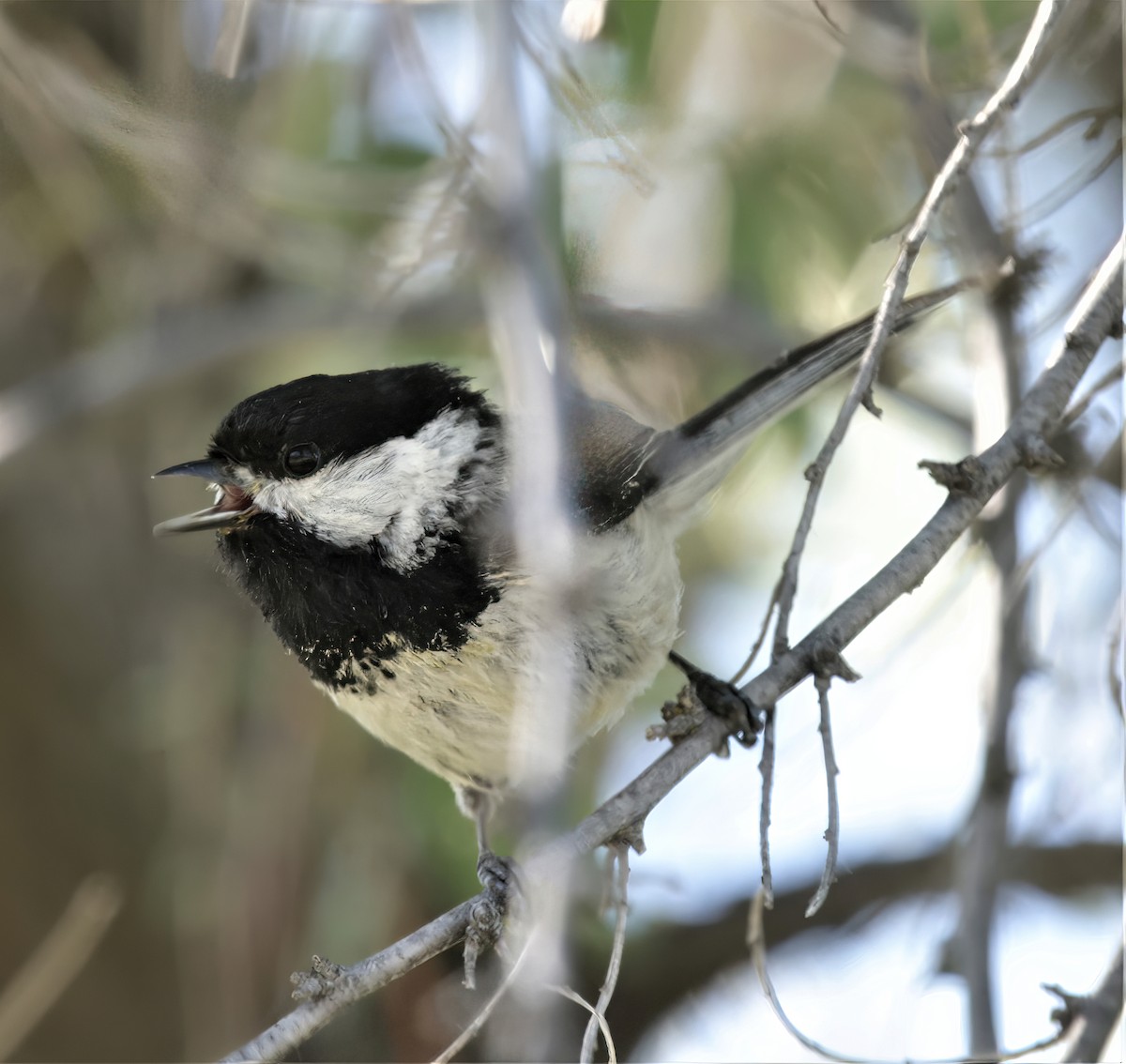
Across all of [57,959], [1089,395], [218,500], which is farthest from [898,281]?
[57,959]

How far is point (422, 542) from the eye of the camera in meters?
1.78

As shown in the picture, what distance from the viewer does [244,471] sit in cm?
179

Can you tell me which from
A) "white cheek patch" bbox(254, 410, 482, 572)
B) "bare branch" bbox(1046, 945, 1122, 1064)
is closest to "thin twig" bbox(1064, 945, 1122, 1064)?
"bare branch" bbox(1046, 945, 1122, 1064)

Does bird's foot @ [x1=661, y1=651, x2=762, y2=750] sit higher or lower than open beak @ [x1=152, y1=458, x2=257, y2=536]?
lower

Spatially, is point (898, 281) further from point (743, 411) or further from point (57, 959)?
point (57, 959)

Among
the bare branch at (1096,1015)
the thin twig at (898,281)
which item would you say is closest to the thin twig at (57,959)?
the thin twig at (898,281)

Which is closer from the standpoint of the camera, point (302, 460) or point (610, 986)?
point (610, 986)

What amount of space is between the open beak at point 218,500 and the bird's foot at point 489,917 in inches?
24.7

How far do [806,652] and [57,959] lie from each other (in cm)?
163

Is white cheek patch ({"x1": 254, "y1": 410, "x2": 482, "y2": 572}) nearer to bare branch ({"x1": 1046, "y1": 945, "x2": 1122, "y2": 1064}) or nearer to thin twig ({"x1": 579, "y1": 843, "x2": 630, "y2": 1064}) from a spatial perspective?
thin twig ({"x1": 579, "y1": 843, "x2": 630, "y2": 1064})

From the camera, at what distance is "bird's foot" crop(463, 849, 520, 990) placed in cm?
136

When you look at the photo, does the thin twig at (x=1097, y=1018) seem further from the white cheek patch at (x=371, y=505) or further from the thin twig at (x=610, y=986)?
the white cheek patch at (x=371, y=505)

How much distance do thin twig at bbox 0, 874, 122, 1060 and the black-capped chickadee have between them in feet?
2.50

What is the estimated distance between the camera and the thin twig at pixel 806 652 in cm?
124
